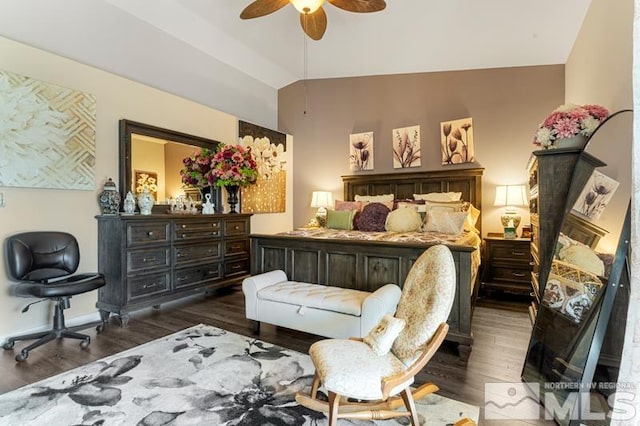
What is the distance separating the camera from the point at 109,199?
3.34 metres

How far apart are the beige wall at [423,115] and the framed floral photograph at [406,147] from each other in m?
0.10

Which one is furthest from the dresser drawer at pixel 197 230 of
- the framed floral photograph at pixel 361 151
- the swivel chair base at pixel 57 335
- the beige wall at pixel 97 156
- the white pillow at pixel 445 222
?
the white pillow at pixel 445 222

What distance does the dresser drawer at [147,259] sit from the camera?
3.31 metres

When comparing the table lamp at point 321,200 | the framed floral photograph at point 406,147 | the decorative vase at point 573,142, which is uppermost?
the framed floral photograph at point 406,147

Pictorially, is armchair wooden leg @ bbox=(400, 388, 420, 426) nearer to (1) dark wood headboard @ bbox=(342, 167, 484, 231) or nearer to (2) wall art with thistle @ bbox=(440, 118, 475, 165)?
(1) dark wood headboard @ bbox=(342, 167, 484, 231)

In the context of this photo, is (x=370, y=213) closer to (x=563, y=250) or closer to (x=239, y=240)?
(x=239, y=240)

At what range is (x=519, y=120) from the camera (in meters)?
4.43

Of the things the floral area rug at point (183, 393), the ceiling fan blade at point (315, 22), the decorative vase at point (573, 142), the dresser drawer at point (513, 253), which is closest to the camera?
the floral area rug at point (183, 393)

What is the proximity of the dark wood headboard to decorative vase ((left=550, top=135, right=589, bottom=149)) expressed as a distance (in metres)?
2.27

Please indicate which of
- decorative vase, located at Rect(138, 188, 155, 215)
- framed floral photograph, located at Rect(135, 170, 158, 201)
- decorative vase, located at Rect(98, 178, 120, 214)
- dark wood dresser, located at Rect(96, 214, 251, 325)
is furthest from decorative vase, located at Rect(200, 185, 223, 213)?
decorative vase, located at Rect(98, 178, 120, 214)

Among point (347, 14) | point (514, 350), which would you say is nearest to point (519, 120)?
→ point (347, 14)

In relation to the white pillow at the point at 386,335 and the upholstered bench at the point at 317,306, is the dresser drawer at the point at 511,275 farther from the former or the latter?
the white pillow at the point at 386,335

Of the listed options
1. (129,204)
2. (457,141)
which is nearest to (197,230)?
(129,204)

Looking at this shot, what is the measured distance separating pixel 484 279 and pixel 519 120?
2.26 meters
